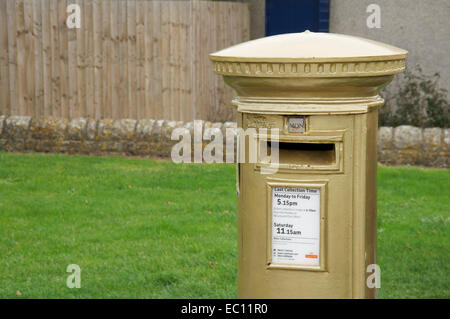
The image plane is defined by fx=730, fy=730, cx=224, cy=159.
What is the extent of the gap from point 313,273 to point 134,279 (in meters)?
2.22

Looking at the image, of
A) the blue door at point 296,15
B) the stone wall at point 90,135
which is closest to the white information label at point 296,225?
the stone wall at point 90,135

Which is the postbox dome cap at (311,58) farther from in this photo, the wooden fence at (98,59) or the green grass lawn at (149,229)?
the wooden fence at (98,59)

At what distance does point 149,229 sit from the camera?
A: 6430 mm

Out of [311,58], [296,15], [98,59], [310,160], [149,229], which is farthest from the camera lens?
[296,15]

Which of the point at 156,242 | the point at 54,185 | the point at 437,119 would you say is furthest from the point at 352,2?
the point at 156,242

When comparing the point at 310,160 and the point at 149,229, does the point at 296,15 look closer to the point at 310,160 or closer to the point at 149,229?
the point at 149,229

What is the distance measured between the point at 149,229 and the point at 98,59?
414cm

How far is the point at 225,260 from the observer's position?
5.72 metres

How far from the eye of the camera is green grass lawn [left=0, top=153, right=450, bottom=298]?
17.3ft

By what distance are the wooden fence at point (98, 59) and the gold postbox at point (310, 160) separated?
258 inches

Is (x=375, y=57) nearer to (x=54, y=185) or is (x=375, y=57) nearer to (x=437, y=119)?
(x=54, y=185)

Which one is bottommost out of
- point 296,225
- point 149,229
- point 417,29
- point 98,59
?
point 149,229

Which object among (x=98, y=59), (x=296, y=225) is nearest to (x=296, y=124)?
(x=296, y=225)

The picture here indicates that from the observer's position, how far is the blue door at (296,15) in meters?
11.0
